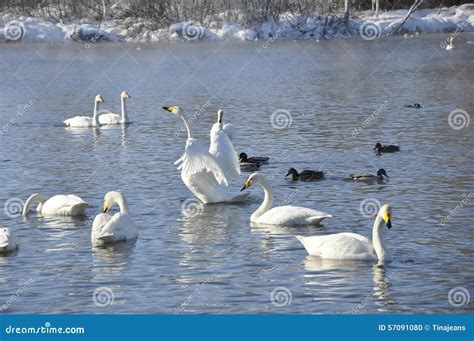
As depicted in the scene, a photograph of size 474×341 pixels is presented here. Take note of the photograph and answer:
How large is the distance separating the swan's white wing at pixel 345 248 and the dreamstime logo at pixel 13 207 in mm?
5540

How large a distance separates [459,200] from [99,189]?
242 inches

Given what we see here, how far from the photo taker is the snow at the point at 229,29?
7469 cm

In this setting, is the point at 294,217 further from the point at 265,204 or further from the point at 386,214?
the point at 386,214

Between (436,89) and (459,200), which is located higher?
(436,89)

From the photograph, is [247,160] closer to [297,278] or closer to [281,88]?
[297,278]

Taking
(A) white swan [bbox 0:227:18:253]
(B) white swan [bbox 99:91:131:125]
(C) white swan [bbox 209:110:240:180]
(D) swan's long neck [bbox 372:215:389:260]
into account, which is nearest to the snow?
(B) white swan [bbox 99:91:131:125]

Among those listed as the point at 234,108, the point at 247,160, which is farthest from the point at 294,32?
the point at 247,160

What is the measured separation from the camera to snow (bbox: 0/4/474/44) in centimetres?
7469

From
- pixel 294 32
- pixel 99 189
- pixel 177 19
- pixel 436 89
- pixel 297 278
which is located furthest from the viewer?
pixel 177 19

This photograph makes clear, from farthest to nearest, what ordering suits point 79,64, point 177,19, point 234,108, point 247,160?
1. point 177,19
2. point 79,64
3. point 234,108
4. point 247,160

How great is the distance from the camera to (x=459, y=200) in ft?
54.9

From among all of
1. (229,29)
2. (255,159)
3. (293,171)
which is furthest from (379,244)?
(229,29)
